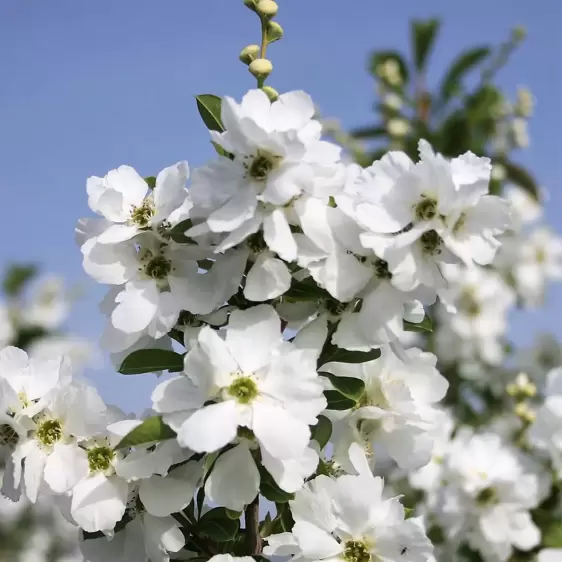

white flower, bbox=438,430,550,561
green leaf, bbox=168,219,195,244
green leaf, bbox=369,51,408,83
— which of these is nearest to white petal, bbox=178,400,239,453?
green leaf, bbox=168,219,195,244

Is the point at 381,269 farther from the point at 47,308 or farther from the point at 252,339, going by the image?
the point at 47,308

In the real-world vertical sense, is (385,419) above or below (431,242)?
below

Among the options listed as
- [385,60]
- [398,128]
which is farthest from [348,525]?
[385,60]

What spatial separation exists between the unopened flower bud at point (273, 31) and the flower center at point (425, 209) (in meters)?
0.32

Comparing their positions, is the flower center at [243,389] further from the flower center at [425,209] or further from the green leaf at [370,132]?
the green leaf at [370,132]

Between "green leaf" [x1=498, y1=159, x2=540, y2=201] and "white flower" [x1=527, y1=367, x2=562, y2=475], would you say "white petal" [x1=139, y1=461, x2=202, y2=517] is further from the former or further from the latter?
"green leaf" [x1=498, y1=159, x2=540, y2=201]

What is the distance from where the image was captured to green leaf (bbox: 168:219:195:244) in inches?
37.5

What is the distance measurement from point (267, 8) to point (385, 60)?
262 centimetres

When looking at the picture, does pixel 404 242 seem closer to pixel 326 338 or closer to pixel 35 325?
pixel 326 338

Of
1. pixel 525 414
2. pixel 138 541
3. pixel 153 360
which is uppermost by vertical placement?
pixel 153 360

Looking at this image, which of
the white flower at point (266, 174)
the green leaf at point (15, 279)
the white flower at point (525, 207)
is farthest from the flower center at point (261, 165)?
the green leaf at point (15, 279)

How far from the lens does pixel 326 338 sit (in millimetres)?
991

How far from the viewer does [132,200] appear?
1021 mm

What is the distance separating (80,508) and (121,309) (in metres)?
0.23
